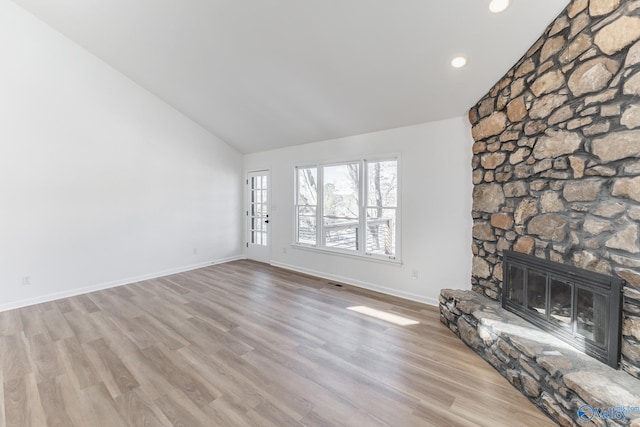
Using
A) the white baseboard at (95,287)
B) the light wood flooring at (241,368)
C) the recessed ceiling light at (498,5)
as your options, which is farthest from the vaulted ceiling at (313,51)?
the white baseboard at (95,287)

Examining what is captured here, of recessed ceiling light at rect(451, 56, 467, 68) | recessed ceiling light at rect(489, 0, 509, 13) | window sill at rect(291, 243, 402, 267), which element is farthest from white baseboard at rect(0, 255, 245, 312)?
recessed ceiling light at rect(489, 0, 509, 13)

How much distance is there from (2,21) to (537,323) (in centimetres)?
712

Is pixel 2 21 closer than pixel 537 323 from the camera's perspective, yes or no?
No

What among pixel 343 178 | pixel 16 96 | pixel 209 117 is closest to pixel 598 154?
pixel 343 178

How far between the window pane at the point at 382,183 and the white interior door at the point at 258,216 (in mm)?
2584

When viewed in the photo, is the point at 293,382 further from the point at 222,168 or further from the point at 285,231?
the point at 222,168

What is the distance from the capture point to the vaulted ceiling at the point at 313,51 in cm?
257

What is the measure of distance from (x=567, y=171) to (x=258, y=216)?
18.0ft

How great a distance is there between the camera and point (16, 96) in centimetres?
383

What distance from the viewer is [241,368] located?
244cm

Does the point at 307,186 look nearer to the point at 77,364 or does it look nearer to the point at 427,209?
the point at 427,209

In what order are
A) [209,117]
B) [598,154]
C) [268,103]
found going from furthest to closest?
[209,117]
[268,103]
[598,154]

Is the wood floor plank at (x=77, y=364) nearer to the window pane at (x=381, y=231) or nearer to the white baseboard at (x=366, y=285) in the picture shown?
the white baseboard at (x=366, y=285)

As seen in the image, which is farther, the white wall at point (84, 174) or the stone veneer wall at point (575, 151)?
the white wall at point (84, 174)
